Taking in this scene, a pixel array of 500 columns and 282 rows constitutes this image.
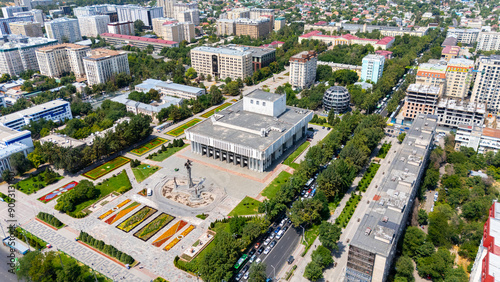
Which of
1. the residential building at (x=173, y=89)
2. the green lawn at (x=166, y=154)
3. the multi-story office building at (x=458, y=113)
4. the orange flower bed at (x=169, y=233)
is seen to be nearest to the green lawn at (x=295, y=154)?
the green lawn at (x=166, y=154)

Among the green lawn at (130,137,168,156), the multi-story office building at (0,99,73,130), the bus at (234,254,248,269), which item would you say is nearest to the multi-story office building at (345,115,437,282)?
the bus at (234,254,248,269)

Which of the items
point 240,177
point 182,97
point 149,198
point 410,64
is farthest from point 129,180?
point 410,64

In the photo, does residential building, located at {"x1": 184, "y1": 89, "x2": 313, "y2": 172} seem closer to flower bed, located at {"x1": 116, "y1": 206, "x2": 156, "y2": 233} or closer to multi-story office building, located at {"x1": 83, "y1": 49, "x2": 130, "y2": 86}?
flower bed, located at {"x1": 116, "y1": 206, "x2": 156, "y2": 233}

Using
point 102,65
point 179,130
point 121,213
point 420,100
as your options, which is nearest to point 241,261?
point 121,213

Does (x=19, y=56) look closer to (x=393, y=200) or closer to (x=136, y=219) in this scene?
(x=136, y=219)

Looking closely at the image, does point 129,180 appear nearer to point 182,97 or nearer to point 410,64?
point 182,97

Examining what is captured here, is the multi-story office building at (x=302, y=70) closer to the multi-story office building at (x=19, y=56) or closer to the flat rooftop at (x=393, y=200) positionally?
the flat rooftop at (x=393, y=200)
